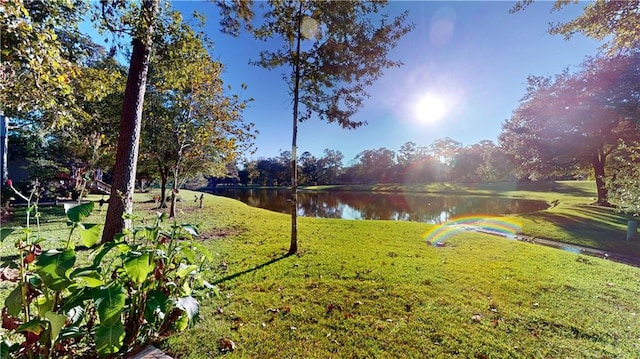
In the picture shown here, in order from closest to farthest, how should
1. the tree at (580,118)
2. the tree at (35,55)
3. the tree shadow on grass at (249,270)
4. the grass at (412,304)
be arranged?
the grass at (412,304), the tree at (35,55), the tree shadow on grass at (249,270), the tree at (580,118)

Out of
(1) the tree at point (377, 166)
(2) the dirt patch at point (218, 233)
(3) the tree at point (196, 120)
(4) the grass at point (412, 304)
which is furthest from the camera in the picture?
(1) the tree at point (377, 166)

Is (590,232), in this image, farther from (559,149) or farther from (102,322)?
(102,322)

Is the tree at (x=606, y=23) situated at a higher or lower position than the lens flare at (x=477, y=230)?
higher

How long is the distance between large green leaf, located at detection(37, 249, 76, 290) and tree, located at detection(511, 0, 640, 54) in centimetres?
Result: 702

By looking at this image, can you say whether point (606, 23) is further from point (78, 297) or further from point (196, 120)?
point (196, 120)

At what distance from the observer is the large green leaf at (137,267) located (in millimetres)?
1693

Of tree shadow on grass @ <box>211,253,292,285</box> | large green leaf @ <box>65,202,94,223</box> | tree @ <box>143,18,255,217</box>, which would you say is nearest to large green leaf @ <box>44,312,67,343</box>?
large green leaf @ <box>65,202,94,223</box>

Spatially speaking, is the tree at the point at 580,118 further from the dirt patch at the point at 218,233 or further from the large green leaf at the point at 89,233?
the large green leaf at the point at 89,233

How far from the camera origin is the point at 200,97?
9.35 meters

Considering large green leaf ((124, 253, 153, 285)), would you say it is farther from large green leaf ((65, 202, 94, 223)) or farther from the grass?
the grass

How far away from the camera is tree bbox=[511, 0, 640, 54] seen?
4.28 meters

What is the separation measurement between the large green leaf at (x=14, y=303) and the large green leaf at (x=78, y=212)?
481 mm

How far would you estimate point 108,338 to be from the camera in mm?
1568

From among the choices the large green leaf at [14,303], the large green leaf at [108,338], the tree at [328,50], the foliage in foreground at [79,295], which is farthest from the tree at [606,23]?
the large green leaf at [14,303]
